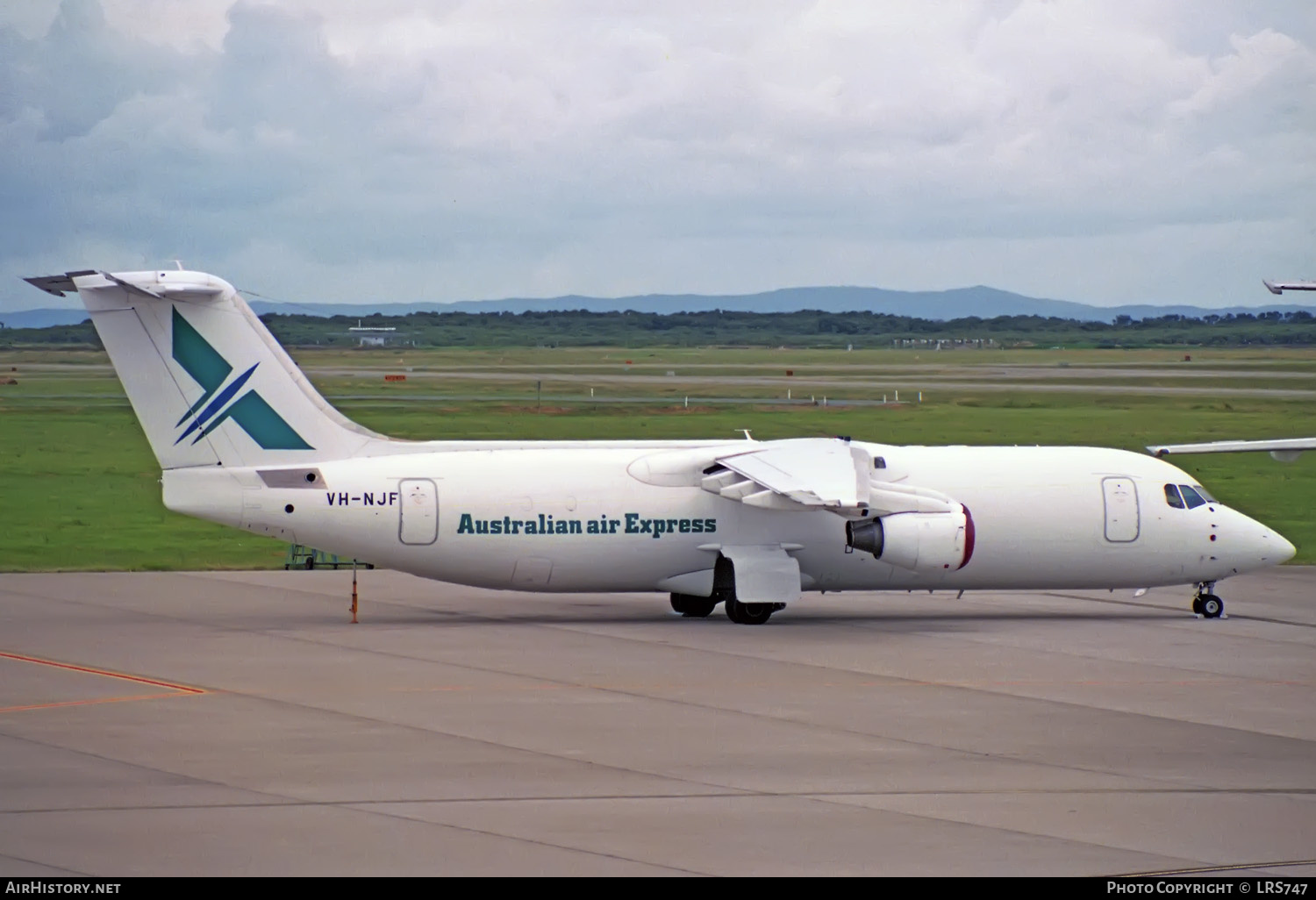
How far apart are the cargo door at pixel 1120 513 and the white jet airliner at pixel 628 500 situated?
0.12 ft

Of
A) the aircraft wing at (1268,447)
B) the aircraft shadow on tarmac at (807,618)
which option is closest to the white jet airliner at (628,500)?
the aircraft shadow on tarmac at (807,618)

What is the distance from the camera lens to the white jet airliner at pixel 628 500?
91.4 ft

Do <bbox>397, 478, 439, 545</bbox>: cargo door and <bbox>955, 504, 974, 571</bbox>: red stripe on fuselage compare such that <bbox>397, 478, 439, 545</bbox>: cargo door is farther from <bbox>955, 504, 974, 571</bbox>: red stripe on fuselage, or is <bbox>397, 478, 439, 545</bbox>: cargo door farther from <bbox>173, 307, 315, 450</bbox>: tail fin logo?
<bbox>955, 504, 974, 571</bbox>: red stripe on fuselage

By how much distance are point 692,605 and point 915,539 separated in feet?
13.5

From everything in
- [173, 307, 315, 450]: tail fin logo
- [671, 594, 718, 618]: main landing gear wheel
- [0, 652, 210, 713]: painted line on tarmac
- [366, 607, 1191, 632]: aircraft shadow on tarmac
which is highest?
[173, 307, 315, 450]: tail fin logo

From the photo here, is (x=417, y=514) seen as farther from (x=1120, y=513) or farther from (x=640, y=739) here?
(x=1120, y=513)

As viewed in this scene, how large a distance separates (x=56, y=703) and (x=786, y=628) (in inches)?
466

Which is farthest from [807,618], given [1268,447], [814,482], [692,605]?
[1268,447]

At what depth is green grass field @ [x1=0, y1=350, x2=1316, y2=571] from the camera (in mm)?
42344

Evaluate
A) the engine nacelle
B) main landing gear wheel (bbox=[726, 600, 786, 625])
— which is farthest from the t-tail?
the engine nacelle

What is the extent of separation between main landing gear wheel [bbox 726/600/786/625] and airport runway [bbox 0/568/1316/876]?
371mm

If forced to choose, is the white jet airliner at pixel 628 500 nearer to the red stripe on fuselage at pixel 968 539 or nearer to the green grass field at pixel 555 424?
the red stripe on fuselage at pixel 968 539

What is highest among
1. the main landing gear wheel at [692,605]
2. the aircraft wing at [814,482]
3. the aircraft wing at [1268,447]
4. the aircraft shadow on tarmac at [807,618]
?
the aircraft wing at [1268,447]
